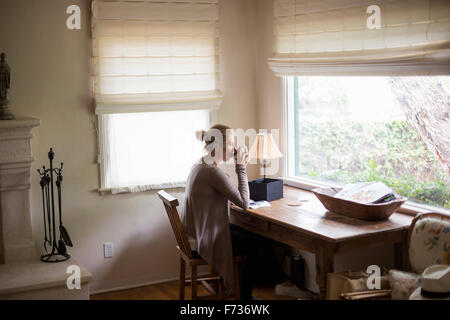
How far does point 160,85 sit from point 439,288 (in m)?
2.62

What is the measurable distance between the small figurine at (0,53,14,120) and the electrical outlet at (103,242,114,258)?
3.99 ft

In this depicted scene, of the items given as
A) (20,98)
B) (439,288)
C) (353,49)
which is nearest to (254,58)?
(353,49)

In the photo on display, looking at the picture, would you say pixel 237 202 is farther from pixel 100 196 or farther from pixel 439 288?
pixel 439 288

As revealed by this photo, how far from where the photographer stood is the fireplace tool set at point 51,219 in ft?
13.3

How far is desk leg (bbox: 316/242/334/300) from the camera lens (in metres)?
3.24

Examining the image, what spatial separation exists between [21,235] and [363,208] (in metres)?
2.36

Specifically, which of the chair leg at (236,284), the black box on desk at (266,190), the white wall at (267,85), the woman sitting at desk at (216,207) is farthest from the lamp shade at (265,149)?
the chair leg at (236,284)

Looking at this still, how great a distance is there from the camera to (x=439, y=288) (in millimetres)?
2660

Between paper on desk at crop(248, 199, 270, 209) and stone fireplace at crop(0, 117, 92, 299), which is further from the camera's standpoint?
paper on desk at crop(248, 199, 270, 209)

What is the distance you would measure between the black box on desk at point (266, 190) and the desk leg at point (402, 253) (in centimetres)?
97

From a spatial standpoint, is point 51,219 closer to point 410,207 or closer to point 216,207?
point 216,207

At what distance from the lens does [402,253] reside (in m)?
3.50

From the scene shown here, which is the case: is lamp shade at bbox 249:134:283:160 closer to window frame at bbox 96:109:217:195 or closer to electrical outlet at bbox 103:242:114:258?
window frame at bbox 96:109:217:195

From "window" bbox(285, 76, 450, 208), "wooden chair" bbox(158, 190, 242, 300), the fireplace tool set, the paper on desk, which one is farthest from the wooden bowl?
the fireplace tool set
